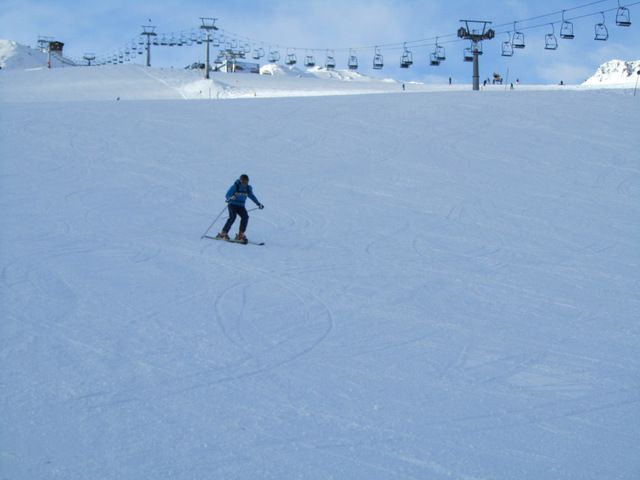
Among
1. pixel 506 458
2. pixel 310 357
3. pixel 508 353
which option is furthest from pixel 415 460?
pixel 508 353

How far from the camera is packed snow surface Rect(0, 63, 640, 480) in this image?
3.95 metres

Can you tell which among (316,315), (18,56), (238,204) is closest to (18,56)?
(18,56)

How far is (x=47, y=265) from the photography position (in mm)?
7848

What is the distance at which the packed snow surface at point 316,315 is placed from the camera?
156 inches

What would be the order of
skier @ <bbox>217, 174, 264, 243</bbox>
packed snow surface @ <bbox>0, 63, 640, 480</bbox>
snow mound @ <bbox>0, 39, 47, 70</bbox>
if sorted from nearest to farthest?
1. packed snow surface @ <bbox>0, 63, 640, 480</bbox>
2. skier @ <bbox>217, 174, 264, 243</bbox>
3. snow mound @ <bbox>0, 39, 47, 70</bbox>

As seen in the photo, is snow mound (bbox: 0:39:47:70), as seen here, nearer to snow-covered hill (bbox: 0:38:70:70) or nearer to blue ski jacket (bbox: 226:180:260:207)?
snow-covered hill (bbox: 0:38:70:70)

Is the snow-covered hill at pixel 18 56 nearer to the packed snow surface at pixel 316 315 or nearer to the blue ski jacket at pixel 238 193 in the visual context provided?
the packed snow surface at pixel 316 315

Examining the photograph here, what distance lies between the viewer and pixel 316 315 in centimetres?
660

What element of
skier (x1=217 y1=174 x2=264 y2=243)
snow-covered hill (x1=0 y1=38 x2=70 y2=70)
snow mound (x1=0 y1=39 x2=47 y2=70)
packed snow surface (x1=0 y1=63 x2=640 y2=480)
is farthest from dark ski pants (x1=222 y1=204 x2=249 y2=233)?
snow mound (x1=0 y1=39 x2=47 y2=70)

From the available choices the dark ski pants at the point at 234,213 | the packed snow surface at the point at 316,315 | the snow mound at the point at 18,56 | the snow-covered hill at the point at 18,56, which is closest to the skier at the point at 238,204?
the dark ski pants at the point at 234,213

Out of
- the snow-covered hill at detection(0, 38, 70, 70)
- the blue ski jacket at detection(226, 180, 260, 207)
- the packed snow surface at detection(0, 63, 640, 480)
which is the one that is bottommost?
the packed snow surface at detection(0, 63, 640, 480)

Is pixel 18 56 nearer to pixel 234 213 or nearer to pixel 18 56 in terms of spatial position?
pixel 18 56

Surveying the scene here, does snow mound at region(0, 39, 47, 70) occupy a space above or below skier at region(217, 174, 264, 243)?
above

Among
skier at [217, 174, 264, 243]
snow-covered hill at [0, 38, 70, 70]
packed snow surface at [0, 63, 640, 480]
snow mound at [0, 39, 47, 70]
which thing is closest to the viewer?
packed snow surface at [0, 63, 640, 480]
